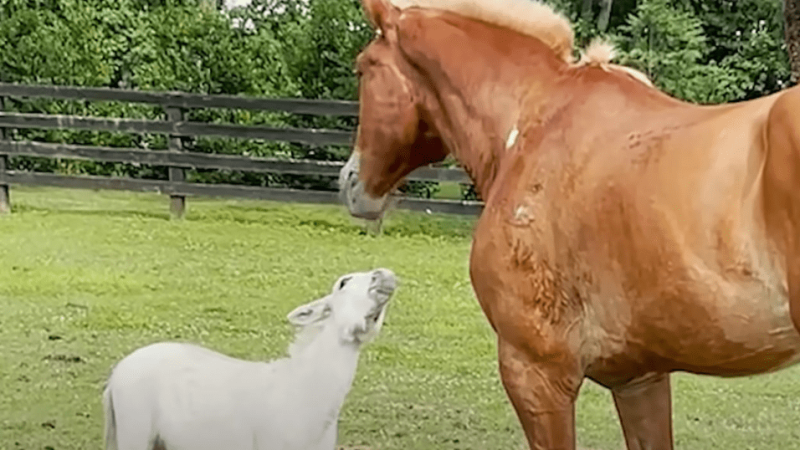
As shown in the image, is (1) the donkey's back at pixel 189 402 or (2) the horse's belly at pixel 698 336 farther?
(1) the donkey's back at pixel 189 402

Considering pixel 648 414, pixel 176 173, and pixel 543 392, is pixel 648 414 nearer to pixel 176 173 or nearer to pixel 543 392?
pixel 543 392

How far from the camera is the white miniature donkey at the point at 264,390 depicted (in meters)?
3.07

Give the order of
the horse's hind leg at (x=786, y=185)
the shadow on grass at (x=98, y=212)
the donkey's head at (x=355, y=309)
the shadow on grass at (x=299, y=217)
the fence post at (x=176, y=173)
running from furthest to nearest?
1. the shadow on grass at (x=98, y=212)
2. the fence post at (x=176, y=173)
3. the shadow on grass at (x=299, y=217)
4. the donkey's head at (x=355, y=309)
5. the horse's hind leg at (x=786, y=185)

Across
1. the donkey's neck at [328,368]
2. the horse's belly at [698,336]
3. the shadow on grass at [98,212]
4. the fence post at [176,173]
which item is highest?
the horse's belly at [698,336]

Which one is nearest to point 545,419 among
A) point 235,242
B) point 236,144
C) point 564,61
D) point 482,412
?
point 564,61

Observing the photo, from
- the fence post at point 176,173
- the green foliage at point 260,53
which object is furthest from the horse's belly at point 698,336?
the fence post at point 176,173

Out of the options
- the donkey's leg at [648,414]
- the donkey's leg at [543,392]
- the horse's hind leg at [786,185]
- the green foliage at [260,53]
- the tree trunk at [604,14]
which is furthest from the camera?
the tree trunk at [604,14]

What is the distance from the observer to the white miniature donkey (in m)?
3.07

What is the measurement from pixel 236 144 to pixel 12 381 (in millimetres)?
5557

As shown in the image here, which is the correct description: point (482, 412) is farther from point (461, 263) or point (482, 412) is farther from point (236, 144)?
point (236, 144)

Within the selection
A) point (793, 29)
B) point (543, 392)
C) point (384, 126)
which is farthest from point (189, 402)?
point (793, 29)

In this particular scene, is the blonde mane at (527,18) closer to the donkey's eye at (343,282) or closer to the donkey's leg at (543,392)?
the donkey's leg at (543,392)

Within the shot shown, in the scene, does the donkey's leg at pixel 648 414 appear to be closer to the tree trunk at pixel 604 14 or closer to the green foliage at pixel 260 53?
the green foliage at pixel 260 53

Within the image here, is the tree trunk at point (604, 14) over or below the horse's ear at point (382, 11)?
below
